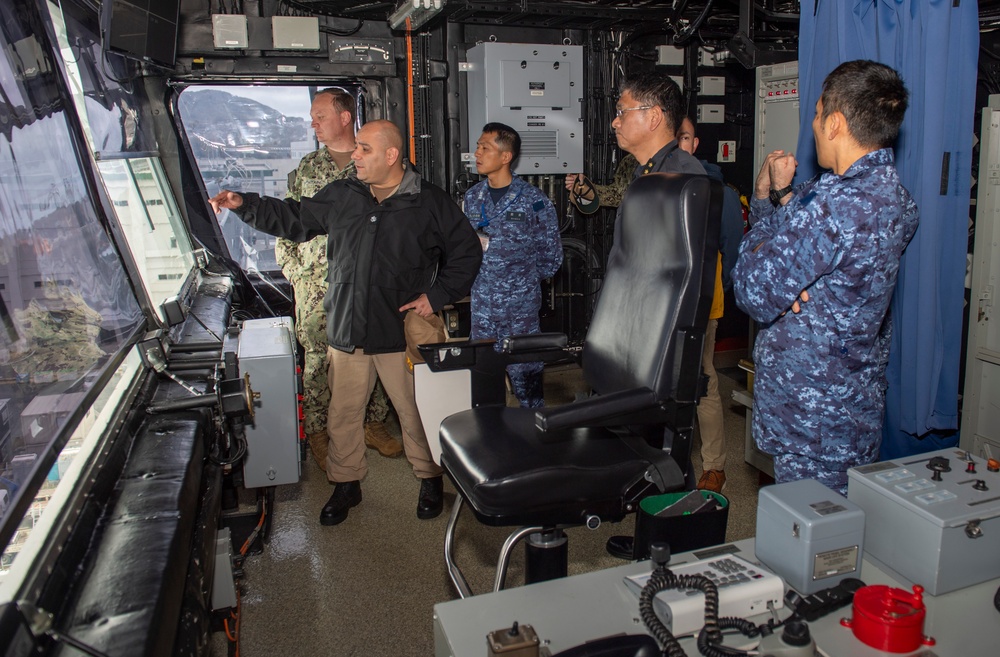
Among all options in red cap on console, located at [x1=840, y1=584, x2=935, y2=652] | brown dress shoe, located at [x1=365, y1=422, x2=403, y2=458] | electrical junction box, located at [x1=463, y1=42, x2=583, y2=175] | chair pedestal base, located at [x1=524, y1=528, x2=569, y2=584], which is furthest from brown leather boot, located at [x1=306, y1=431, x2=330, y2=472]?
red cap on console, located at [x1=840, y1=584, x2=935, y2=652]

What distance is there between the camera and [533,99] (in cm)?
497

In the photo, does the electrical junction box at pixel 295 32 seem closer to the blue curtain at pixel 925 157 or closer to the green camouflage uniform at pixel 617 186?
the green camouflage uniform at pixel 617 186

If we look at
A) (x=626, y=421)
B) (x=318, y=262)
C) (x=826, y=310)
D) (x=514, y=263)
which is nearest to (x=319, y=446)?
(x=318, y=262)

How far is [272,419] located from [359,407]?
435mm

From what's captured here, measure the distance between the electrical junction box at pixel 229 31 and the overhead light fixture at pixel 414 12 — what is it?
850mm

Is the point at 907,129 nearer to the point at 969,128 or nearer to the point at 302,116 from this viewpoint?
the point at 969,128

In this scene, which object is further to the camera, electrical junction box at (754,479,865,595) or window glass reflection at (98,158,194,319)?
window glass reflection at (98,158,194,319)

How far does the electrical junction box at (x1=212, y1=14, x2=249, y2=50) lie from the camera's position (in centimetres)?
423

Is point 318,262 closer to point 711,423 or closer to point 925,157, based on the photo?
point 711,423

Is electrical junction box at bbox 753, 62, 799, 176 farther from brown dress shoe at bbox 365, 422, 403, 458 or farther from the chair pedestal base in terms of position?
the chair pedestal base

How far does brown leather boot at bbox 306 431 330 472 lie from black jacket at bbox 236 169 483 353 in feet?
2.68

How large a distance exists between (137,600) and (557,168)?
4.30 metres

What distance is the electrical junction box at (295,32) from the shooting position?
436cm

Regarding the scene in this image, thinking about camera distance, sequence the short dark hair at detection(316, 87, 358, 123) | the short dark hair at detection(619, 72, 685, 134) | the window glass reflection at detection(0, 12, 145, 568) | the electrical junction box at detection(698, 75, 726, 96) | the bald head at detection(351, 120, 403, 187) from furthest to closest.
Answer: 1. the electrical junction box at detection(698, 75, 726, 96)
2. the short dark hair at detection(316, 87, 358, 123)
3. the bald head at detection(351, 120, 403, 187)
4. the short dark hair at detection(619, 72, 685, 134)
5. the window glass reflection at detection(0, 12, 145, 568)
